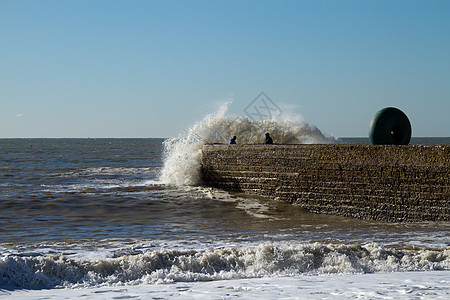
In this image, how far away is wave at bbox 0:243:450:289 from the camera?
20.9ft

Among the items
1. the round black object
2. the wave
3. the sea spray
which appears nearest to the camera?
the wave

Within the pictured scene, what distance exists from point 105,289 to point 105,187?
1206 cm

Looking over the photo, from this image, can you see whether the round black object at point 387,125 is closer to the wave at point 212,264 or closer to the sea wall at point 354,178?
the sea wall at point 354,178

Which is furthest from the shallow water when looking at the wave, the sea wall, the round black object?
the round black object

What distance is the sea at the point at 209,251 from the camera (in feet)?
18.6

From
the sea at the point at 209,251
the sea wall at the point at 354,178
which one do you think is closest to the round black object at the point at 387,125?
the sea wall at the point at 354,178

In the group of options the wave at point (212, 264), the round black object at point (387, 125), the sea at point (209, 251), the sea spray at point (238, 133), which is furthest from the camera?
the sea spray at point (238, 133)

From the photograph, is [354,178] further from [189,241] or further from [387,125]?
[189,241]

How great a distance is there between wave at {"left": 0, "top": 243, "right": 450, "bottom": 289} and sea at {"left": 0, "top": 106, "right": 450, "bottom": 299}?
13mm

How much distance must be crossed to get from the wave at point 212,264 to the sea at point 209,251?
13 mm

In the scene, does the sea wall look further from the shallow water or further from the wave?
the wave

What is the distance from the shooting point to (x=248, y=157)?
1337 centimetres

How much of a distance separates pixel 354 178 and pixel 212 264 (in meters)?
4.65

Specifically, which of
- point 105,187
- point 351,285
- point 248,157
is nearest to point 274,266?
point 351,285
